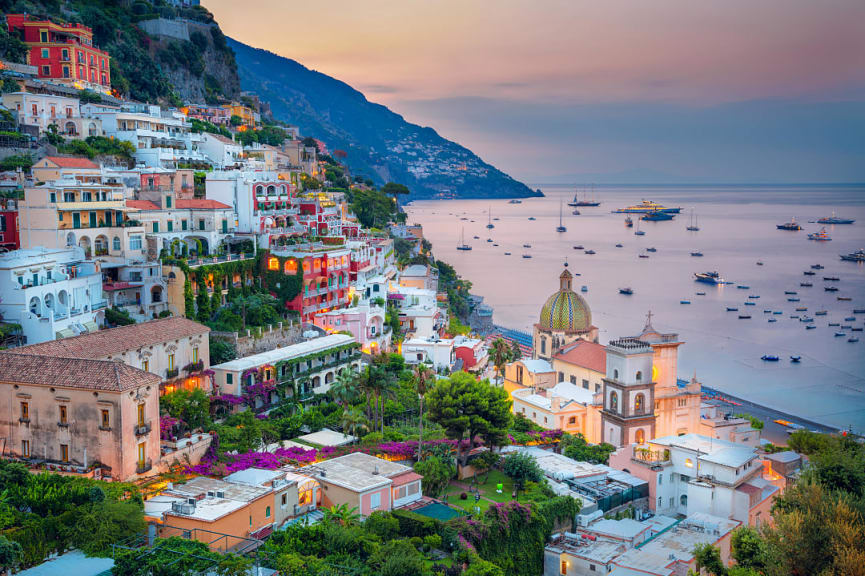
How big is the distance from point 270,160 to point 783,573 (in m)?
55.5

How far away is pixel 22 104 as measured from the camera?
1945 inches

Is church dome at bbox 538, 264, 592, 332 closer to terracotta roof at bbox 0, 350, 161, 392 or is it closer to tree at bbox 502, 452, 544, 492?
tree at bbox 502, 452, 544, 492

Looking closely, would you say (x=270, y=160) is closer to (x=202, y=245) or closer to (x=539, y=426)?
(x=202, y=245)

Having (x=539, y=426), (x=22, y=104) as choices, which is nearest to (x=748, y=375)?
(x=539, y=426)

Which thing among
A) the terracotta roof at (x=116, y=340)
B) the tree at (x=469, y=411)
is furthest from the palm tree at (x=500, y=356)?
the terracotta roof at (x=116, y=340)

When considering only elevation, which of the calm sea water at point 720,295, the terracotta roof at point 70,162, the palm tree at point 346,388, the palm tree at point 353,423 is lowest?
the calm sea water at point 720,295

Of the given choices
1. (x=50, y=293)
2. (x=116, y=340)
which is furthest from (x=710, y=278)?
(x=116, y=340)

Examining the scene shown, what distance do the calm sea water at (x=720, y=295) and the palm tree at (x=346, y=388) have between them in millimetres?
39176

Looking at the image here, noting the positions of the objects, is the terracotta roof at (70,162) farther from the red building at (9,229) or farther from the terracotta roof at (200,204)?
the terracotta roof at (200,204)

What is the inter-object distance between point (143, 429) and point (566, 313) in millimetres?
30740

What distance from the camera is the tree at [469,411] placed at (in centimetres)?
3262

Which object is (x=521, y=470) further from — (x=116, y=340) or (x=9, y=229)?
(x=9, y=229)

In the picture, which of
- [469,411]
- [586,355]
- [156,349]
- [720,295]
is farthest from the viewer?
[720,295]

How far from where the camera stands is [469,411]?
3316 centimetres
